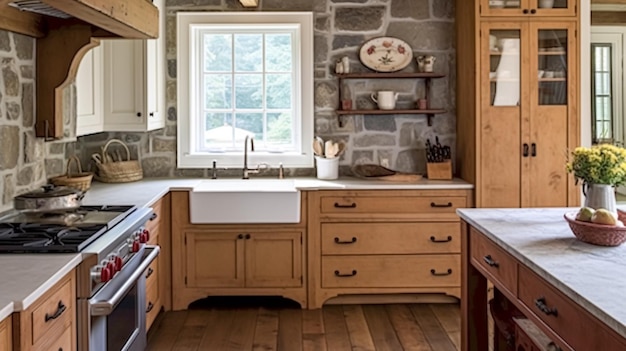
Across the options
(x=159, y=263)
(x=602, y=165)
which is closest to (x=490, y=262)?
(x=602, y=165)

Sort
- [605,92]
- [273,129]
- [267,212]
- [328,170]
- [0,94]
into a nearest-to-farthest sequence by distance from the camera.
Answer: [0,94]
[267,212]
[328,170]
[273,129]
[605,92]

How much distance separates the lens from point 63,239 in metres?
2.21

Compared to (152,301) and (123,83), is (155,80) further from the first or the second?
(152,301)

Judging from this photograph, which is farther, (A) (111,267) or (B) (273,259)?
(B) (273,259)

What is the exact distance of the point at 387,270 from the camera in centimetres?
405

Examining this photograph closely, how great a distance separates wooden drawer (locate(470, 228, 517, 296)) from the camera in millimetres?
2082

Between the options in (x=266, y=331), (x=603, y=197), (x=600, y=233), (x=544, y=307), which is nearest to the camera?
(x=544, y=307)

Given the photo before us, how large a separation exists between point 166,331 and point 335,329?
1021mm

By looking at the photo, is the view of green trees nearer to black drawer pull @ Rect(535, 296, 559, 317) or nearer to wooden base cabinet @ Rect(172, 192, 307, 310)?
wooden base cabinet @ Rect(172, 192, 307, 310)

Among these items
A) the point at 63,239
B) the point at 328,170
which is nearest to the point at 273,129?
the point at 328,170

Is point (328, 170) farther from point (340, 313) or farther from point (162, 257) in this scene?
point (162, 257)

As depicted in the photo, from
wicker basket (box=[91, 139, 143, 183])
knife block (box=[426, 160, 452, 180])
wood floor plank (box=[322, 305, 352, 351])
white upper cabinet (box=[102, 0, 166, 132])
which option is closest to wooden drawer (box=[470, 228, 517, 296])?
wood floor plank (box=[322, 305, 352, 351])

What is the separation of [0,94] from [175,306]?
1.83m

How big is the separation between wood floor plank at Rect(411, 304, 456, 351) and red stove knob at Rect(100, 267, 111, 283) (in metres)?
1.95
